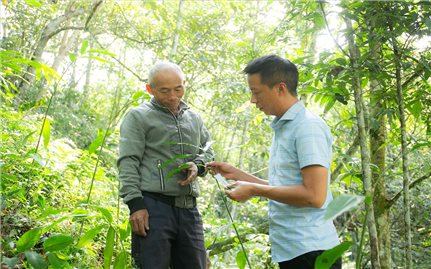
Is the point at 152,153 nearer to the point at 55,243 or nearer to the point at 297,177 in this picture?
the point at 55,243

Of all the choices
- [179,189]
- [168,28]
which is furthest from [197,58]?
[179,189]

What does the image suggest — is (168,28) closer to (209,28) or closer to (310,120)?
(209,28)

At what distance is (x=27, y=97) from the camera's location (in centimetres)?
828

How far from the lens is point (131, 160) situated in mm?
2359

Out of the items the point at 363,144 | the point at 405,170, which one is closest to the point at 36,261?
the point at 363,144

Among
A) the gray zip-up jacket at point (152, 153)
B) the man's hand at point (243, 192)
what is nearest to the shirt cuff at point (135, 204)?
the gray zip-up jacket at point (152, 153)

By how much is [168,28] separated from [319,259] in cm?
704

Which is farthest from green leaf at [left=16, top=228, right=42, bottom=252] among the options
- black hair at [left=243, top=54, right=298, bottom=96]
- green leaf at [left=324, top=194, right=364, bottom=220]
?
green leaf at [left=324, top=194, right=364, bottom=220]

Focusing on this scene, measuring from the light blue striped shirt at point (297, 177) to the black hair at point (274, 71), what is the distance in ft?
0.38

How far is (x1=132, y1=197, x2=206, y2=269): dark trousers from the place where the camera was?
Answer: 2.31 metres

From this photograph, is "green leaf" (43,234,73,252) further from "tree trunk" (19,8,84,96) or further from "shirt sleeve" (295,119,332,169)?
"tree trunk" (19,8,84,96)

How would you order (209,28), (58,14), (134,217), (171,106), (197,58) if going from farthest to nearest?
(58,14) → (209,28) → (197,58) → (171,106) → (134,217)

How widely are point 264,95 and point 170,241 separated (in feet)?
3.39

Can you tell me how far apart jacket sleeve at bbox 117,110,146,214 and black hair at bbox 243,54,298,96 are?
31.8 inches
